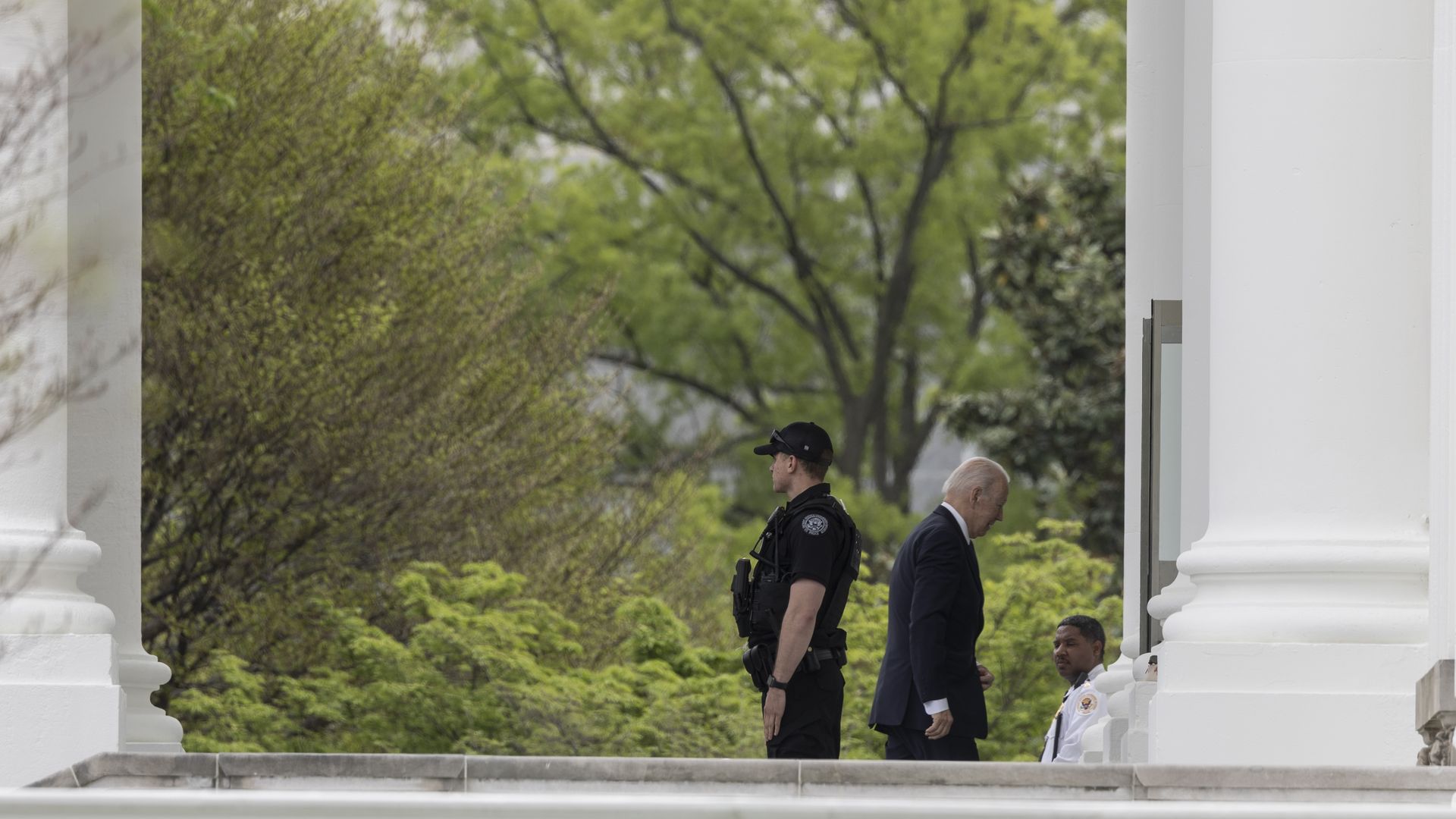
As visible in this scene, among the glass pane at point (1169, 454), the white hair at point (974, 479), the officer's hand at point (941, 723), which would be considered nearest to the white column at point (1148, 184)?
the glass pane at point (1169, 454)

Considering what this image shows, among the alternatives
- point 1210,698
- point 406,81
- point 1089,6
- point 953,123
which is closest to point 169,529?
point 406,81

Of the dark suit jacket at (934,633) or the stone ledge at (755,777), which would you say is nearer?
the stone ledge at (755,777)

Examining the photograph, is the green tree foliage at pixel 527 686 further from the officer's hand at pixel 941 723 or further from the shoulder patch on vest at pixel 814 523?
the shoulder patch on vest at pixel 814 523

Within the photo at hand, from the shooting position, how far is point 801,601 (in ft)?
39.8

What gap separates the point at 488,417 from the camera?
29141 mm

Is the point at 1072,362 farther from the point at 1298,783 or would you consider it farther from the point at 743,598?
the point at 1298,783

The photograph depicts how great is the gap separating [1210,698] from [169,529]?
18093 mm

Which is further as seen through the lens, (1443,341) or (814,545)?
(814,545)

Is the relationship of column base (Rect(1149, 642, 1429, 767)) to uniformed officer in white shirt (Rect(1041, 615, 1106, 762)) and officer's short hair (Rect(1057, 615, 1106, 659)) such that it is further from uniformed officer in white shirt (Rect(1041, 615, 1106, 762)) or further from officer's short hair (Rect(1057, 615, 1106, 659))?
officer's short hair (Rect(1057, 615, 1106, 659))

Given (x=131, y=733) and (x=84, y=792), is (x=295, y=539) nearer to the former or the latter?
(x=131, y=733)

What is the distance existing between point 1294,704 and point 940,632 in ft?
7.80

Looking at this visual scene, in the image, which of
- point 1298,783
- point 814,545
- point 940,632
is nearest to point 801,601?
point 814,545

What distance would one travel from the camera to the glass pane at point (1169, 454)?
1462 cm

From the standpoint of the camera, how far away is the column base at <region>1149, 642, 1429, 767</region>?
406 inches
